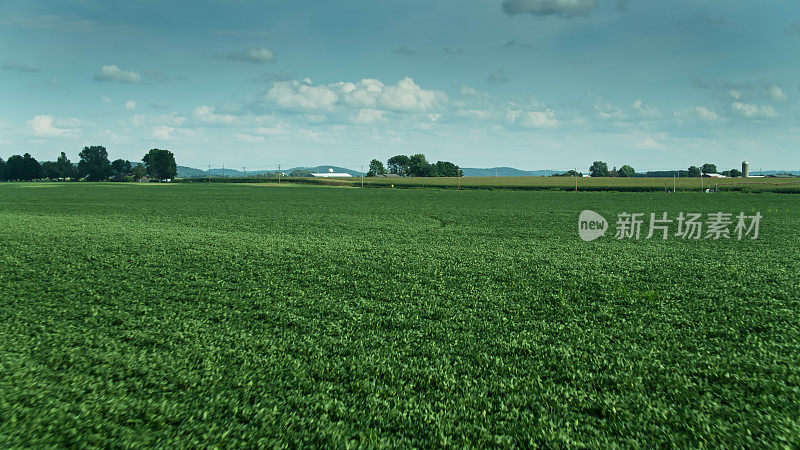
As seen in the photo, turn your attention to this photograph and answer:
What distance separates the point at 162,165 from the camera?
111m

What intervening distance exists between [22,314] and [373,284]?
3.58 metres

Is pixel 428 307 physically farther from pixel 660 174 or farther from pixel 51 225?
pixel 660 174

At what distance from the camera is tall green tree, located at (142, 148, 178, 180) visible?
364 ft

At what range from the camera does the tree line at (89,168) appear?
105250 mm

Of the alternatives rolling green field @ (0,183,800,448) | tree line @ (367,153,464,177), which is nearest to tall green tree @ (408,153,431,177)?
tree line @ (367,153,464,177)

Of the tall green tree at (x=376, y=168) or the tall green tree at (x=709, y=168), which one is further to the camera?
the tall green tree at (x=376, y=168)

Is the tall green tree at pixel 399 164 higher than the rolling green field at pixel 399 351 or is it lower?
higher

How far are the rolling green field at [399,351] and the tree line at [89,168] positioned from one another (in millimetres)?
117049

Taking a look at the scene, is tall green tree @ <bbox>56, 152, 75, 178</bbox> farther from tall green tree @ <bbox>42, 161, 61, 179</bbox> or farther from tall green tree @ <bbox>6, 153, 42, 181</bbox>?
tall green tree @ <bbox>6, 153, 42, 181</bbox>

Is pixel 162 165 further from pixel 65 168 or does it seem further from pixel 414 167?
pixel 414 167

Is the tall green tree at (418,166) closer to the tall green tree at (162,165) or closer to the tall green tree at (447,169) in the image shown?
the tall green tree at (447,169)

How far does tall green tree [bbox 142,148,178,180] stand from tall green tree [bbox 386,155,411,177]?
59587mm

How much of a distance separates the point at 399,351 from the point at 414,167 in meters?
131

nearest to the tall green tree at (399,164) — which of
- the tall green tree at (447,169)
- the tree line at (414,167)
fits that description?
the tree line at (414,167)
